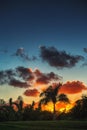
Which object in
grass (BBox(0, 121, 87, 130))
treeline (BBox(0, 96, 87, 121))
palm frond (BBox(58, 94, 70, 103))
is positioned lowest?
grass (BBox(0, 121, 87, 130))

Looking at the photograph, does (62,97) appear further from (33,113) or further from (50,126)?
(50,126)

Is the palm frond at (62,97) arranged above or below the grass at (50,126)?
above

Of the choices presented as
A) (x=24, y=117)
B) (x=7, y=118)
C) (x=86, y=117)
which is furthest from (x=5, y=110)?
(x=86, y=117)

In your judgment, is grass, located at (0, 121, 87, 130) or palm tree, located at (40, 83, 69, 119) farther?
palm tree, located at (40, 83, 69, 119)

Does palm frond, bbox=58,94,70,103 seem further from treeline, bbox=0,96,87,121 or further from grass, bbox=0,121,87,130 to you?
grass, bbox=0,121,87,130

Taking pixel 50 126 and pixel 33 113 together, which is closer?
pixel 50 126

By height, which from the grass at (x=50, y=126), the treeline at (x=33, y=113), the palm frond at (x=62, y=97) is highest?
the palm frond at (x=62, y=97)

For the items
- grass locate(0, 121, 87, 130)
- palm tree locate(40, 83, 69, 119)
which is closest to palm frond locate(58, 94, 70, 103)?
palm tree locate(40, 83, 69, 119)

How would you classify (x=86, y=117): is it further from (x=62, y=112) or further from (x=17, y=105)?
(x=17, y=105)

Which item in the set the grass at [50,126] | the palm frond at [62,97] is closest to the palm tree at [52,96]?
the palm frond at [62,97]

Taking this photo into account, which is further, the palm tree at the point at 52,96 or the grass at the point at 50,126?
the palm tree at the point at 52,96

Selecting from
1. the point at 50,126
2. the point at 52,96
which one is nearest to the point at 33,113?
the point at 52,96

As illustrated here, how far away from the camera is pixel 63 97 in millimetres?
43719

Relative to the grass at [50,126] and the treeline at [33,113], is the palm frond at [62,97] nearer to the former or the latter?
the treeline at [33,113]
